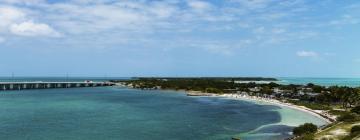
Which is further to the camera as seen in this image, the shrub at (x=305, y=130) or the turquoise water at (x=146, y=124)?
the turquoise water at (x=146, y=124)

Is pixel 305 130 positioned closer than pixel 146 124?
Yes

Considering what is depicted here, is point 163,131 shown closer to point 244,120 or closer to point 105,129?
point 105,129

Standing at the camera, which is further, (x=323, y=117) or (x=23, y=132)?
(x=323, y=117)

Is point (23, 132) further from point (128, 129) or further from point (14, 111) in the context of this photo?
point (14, 111)

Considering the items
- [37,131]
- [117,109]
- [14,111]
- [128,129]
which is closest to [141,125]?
[128,129]

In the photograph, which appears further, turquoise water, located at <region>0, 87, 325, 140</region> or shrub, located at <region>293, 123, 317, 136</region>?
turquoise water, located at <region>0, 87, 325, 140</region>

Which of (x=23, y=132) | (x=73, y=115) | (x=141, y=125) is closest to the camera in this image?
(x=23, y=132)

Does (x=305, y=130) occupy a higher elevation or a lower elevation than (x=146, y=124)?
higher

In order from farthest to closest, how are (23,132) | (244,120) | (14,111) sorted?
(14,111)
(244,120)
(23,132)

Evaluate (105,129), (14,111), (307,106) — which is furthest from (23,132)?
(307,106)
